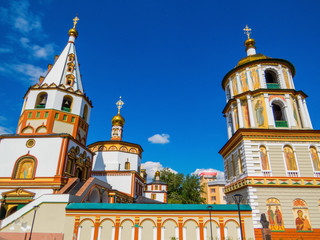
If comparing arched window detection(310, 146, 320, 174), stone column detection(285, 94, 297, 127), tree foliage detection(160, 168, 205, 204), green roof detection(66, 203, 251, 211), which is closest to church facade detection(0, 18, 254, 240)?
green roof detection(66, 203, 251, 211)

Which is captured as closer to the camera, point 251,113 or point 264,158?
point 264,158

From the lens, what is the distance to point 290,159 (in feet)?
50.0

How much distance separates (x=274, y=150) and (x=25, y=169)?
788 inches

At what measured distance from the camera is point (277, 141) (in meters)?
15.6

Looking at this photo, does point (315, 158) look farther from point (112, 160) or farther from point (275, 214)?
point (112, 160)

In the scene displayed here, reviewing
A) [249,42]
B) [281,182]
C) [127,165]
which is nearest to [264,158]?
[281,182]

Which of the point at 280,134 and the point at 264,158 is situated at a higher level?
Result: the point at 280,134

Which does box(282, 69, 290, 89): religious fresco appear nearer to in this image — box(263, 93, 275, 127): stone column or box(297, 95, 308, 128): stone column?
box(297, 95, 308, 128): stone column

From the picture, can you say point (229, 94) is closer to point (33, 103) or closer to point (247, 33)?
point (247, 33)

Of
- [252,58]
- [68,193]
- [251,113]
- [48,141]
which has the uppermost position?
[252,58]

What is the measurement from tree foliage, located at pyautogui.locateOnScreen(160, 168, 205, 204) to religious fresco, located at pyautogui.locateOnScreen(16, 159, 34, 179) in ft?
112

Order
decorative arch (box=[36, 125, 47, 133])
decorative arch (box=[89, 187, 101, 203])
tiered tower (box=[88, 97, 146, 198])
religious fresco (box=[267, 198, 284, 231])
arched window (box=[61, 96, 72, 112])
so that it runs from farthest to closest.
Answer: tiered tower (box=[88, 97, 146, 198]) < arched window (box=[61, 96, 72, 112]) < decorative arch (box=[36, 125, 47, 133]) < decorative arch (box=[89, 187, 101, 203]) < religious fresco (box=[267, 198, 284, 231])

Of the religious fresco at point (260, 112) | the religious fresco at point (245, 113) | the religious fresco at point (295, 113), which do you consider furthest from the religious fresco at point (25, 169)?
the religious fresco at point (295, 113)

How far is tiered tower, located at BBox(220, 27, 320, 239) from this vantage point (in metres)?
14.0
